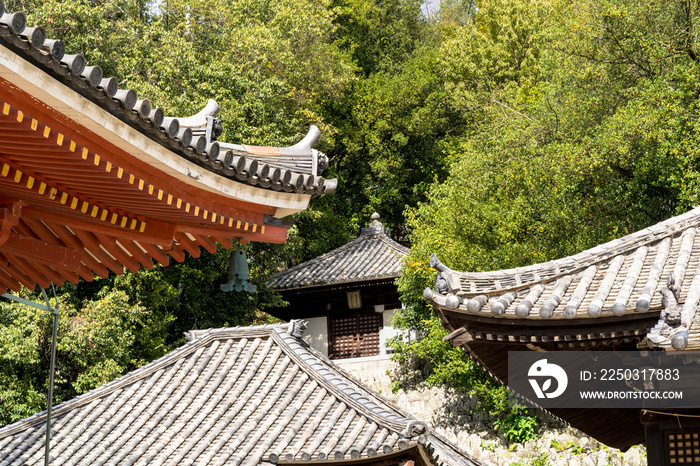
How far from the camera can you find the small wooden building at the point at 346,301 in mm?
26375

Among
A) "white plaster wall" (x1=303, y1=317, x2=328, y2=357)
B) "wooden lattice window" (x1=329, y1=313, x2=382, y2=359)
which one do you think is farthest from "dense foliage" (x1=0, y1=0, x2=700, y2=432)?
"wooden lattice window" (x1=329, y1=313, x2=382, y2=359)

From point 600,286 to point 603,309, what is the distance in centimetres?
61

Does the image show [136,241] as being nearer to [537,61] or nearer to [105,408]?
[105,408]

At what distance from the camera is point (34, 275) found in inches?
244

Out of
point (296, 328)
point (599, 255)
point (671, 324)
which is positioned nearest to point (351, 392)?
point (296, 328)

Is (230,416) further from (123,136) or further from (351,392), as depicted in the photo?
(123,136)

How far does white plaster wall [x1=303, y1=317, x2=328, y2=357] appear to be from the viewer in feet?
88.5

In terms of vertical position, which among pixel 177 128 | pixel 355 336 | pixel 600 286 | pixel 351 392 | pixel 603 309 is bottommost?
pixel 351 392

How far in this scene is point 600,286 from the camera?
6.55m

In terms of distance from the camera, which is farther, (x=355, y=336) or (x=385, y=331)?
(x=355, y=336)

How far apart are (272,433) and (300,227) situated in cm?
1850

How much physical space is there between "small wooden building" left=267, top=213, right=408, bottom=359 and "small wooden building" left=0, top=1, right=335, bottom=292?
19.8 meters

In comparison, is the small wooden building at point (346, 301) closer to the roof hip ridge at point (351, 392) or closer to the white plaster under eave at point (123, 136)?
the roof hip ridge at point (351, 392)

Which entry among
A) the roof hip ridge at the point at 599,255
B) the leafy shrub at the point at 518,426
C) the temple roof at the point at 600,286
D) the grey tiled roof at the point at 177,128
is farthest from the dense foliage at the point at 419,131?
the grey tiled roof at the point at 177,128
